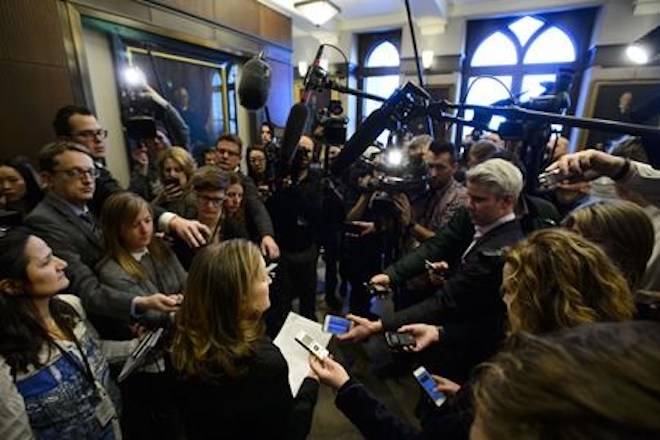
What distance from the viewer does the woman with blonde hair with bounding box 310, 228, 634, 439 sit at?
0.81 m

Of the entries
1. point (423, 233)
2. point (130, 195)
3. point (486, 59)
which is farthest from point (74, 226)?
point (486, 59)

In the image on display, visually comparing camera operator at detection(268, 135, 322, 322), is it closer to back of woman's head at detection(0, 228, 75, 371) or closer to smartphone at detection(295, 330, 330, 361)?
smartphone at detection(295, 330, 330, 361)

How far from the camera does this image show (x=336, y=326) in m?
1.30

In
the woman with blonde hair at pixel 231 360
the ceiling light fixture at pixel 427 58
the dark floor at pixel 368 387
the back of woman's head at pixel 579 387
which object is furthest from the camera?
the ceiling light fixture at pixel 427 58

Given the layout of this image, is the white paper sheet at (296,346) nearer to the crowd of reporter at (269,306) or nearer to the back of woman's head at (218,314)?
the crowd of reporter at (269,306)

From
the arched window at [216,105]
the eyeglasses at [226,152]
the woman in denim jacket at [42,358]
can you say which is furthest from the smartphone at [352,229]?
the arched window at [216,105]

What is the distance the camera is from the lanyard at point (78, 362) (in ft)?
3.37

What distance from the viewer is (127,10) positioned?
2705 mm

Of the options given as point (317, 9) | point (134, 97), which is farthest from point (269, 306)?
point (317, 9)

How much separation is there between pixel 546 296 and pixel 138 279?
1.37m

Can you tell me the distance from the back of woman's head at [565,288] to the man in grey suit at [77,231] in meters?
1.10

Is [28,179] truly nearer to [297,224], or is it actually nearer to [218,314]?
[297,224]

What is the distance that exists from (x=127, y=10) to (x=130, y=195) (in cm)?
219

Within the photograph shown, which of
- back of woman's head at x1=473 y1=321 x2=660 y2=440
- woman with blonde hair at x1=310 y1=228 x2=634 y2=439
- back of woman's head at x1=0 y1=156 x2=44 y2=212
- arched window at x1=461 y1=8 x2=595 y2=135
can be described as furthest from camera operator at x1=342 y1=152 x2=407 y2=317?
arched window at x1=461 y1=8 x2=595 y2=135
